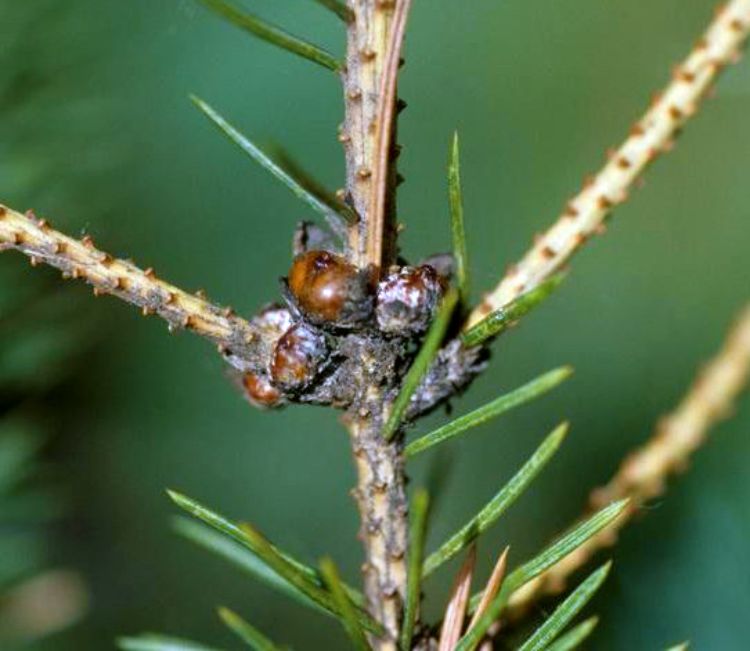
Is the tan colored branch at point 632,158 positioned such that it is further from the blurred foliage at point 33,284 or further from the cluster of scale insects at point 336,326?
the blurred foliage at point 33,284

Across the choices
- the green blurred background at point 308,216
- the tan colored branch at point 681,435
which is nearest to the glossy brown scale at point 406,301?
the tan colored branch at point 681,435

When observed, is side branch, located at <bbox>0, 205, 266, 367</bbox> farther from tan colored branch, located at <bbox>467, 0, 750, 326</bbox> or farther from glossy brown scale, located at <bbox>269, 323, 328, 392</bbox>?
tan colored branch, located at <bbox>467, 0, 750, 326</bbox>

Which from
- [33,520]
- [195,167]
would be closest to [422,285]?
[33,520]

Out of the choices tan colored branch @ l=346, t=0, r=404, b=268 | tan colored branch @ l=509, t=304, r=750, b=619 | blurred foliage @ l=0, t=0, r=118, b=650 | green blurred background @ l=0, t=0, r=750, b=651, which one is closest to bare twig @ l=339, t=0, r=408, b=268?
tan colored branch @ l=346, t=0, r=404, b=268

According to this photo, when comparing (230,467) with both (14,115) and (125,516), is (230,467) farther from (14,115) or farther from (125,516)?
(14,115)

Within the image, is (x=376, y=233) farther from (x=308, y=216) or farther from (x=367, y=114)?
(x=308, y=216)

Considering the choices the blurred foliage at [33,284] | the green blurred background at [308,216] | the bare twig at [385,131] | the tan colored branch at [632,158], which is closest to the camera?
the bare twig at [385,131]

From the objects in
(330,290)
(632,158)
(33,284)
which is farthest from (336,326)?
(33,284)
